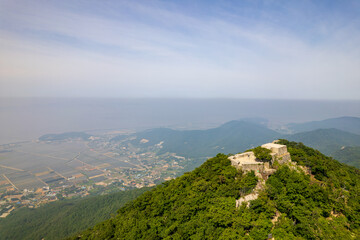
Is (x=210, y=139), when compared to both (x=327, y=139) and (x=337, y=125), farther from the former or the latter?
(x=337, y=125)

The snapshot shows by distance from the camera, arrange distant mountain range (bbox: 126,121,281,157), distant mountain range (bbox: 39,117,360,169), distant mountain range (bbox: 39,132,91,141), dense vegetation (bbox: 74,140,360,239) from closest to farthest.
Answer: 1. dense vegetation (bbox: 74,140,360,239)
2. distant mountain range (bbox: 39,117,360,169)
3. distant mountain range (bbox: 126,121,281,157)
4. distant mountain range (bbox: 39,132,91,141)

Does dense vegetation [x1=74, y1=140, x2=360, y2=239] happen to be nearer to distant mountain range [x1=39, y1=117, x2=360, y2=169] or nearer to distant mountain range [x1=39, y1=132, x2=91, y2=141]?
distant mountain range [x1=39, y1=117, x2=360, y2=169]

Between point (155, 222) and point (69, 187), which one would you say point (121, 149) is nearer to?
point (69, 187)

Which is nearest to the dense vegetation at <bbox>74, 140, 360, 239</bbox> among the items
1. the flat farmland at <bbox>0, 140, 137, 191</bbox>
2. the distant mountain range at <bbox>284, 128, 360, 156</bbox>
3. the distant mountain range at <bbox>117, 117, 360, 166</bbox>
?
the flat farmland at <bbox>0, 140, 137, 191</bbox>

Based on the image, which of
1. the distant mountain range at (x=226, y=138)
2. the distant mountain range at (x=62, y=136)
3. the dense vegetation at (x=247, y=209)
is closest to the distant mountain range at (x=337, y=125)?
the distant mountain range at (x=226, y=138)

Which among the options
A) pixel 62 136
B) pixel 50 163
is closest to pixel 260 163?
pixel 50 163

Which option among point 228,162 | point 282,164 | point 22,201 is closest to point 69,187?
point 22,201
